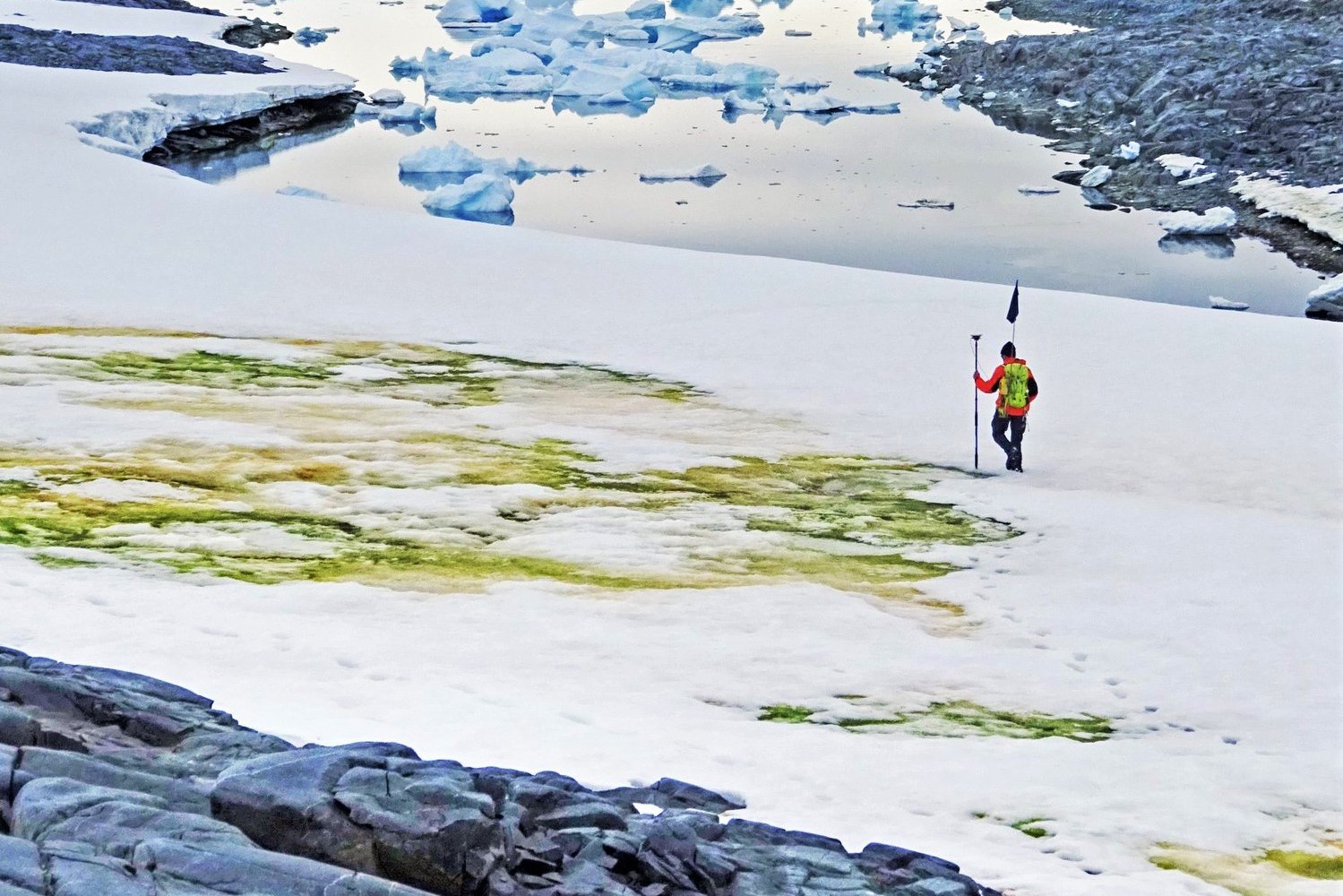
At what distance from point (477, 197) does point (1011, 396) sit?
21.7 meters

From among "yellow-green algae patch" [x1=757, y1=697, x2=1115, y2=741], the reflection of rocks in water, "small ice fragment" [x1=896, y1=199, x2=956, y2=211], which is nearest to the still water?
the reflection of rocks in water

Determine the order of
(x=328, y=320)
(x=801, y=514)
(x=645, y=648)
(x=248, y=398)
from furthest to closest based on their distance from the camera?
1. (x=328, y=320)
2. (x=248, y=398)
3. (x=801, y=514)
4. (x=645, y=648)

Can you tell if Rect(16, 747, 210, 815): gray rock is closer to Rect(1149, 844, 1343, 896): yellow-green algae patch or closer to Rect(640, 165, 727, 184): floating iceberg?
Rect(1149, 844, 1343, 896): yellow-green algae patch

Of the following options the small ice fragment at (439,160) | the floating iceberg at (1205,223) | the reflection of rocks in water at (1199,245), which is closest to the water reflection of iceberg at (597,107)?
the small ice fragment at (439,160)

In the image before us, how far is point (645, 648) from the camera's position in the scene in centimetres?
925

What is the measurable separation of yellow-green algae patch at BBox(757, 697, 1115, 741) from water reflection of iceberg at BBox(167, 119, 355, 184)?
31.4 meters

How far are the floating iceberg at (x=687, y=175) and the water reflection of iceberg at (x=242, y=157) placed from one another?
34.5 feet

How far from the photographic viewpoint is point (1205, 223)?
3192 cm

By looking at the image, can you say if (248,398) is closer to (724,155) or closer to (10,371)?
(10,371)

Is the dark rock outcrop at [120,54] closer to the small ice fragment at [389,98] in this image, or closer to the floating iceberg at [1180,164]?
the small ice fragment at [389,98]

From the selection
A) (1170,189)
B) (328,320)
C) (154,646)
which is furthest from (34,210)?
(1170,189)

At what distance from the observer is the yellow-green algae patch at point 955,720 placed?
332 inches

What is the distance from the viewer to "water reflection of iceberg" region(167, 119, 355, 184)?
38.8 m

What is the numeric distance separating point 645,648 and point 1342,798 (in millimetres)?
3887
